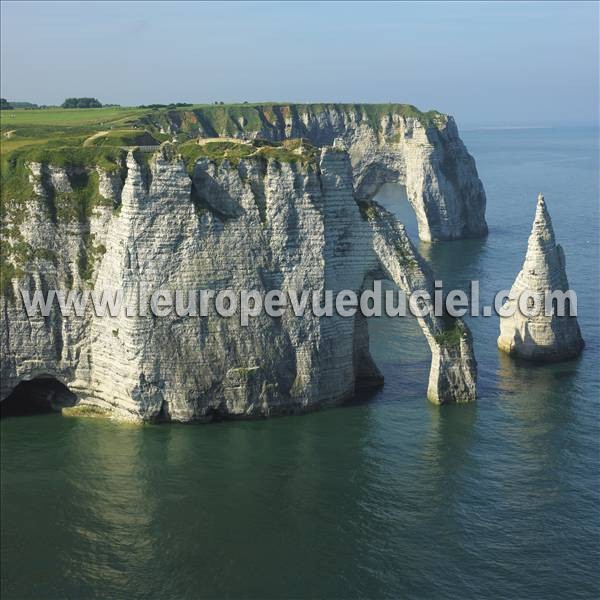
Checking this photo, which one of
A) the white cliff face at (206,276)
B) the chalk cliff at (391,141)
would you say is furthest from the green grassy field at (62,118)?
the white cliff face at (206,276)

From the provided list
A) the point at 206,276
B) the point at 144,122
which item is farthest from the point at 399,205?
the point at 206,276

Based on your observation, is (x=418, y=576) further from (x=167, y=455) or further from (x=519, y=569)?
(x=167, y=455)

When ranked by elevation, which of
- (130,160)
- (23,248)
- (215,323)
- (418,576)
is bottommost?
(418,576)

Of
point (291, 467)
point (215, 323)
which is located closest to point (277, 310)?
point (215, 323)

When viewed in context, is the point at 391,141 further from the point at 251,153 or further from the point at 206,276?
the point at 206,276

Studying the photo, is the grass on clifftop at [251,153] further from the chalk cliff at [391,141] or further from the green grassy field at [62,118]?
the chalk cliff at [391,141]

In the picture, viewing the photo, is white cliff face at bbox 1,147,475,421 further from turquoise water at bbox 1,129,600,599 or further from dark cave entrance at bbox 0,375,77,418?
turquoise water at bbox 1,129,600,599
